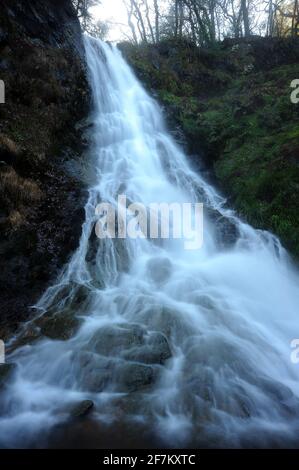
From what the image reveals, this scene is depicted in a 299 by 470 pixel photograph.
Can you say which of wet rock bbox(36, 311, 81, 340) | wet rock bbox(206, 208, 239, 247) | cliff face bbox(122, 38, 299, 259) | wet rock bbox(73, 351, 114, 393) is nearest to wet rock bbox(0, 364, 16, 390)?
wet rock bbox(36, 311, 81, 340)

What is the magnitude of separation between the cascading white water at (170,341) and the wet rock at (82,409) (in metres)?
0.09

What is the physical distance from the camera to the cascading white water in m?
4.70

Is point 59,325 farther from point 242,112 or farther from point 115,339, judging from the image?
point 242,112

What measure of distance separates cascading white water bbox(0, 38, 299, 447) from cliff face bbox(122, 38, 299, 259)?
1003 millimetres

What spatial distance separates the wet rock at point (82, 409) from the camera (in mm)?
4730

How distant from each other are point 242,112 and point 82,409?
12525 mm

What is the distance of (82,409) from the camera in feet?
15.7

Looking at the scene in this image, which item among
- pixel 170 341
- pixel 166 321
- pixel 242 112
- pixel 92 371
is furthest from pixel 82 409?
pixel 242 112

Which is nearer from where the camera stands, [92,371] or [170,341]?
[92,371]

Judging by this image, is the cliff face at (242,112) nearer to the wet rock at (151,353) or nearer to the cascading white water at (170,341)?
the cascading white water at (170,341)

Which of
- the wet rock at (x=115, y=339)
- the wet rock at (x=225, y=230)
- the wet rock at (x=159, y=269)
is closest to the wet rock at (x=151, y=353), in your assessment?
the wet rock at (x=115, y=339)

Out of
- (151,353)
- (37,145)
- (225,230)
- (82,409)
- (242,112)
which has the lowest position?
(82,409)
